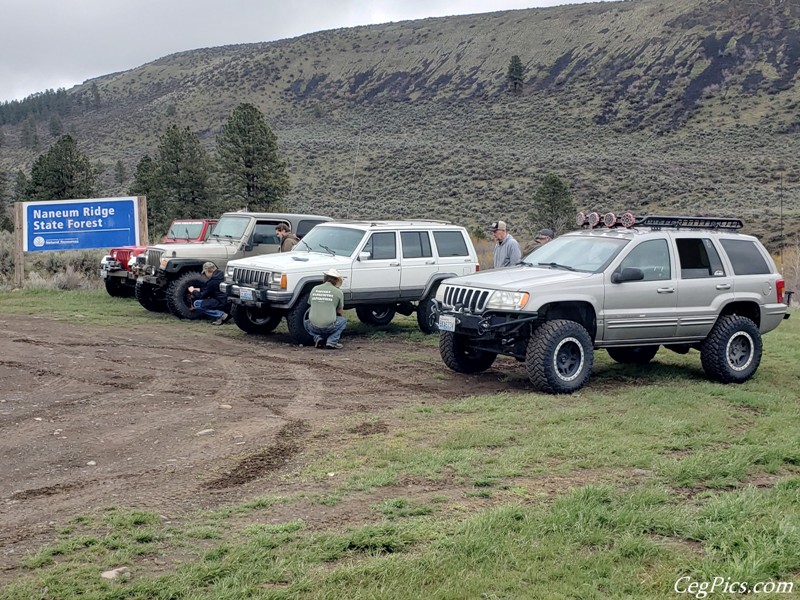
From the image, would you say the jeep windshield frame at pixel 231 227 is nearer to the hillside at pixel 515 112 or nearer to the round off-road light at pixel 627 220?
the round off-road light at pixel 627 220

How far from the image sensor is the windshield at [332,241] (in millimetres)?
14047

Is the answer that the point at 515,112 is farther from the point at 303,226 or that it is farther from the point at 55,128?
the point at 303,226

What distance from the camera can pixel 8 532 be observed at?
4.96m

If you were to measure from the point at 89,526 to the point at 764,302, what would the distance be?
8.98 metres

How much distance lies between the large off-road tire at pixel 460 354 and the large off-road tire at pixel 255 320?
417 centimetres

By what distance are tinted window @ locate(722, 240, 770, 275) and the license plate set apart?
3726 millimetres

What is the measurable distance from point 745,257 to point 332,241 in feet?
21.1

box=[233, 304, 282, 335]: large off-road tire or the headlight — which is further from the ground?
the headlight

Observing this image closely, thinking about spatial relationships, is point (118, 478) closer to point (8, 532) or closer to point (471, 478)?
point (8, 532)

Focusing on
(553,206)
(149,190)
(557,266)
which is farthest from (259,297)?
(149,190)

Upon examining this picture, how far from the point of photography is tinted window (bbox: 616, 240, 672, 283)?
10.3 m

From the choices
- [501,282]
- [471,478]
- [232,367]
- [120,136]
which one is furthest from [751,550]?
[120,136]

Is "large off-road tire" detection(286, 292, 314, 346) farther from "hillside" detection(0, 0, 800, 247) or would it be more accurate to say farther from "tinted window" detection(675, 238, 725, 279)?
"hillside" detection(0, 0, 800, 247)

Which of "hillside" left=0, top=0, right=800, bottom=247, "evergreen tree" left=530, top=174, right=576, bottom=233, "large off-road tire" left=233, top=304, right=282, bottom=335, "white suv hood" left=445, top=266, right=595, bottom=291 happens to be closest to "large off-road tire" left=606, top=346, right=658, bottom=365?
"white suv hood" left=445, top=266, right=595, bottom=291
